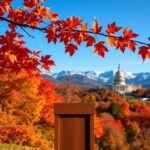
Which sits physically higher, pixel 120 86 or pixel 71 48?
pixel 120 86

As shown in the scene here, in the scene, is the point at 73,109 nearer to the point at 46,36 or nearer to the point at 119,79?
the point at 46,36

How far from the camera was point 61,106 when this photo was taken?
331 cm

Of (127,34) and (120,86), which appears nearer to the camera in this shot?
(127,34)

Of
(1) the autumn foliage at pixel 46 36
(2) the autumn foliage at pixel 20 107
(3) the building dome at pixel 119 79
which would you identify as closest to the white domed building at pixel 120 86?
(3) the building dome at pixel 119 79

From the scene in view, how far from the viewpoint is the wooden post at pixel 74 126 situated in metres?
3.31

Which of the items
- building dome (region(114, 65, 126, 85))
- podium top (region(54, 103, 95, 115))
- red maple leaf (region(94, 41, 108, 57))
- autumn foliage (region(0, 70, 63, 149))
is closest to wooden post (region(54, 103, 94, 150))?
podium top (region(54, 103, 95, 115))

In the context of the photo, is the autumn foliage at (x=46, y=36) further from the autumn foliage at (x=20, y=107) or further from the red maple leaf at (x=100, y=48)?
the autumn foliage at (x=20, y=107)

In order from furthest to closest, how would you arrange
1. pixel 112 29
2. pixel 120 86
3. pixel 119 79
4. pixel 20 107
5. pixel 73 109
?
1. pixel 119 79
2. pixel 120 86
3. pixel 20 107
4. pixel 112 29
5. pixel 73 109

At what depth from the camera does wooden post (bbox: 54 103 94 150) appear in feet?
10.9

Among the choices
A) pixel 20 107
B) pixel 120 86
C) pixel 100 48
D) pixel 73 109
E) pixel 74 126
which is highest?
pixel 120 86

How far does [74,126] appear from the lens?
337 centimetres

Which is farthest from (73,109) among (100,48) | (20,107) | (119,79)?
(119,79)

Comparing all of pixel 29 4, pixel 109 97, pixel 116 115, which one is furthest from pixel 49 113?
pixel 109 97

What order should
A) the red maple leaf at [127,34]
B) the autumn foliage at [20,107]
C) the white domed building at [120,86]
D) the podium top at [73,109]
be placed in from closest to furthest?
the podium top at [73,109]
the red maple leaf at [127,34]
the autumn foliage at [20,107]
the white domed building at [120,86]
